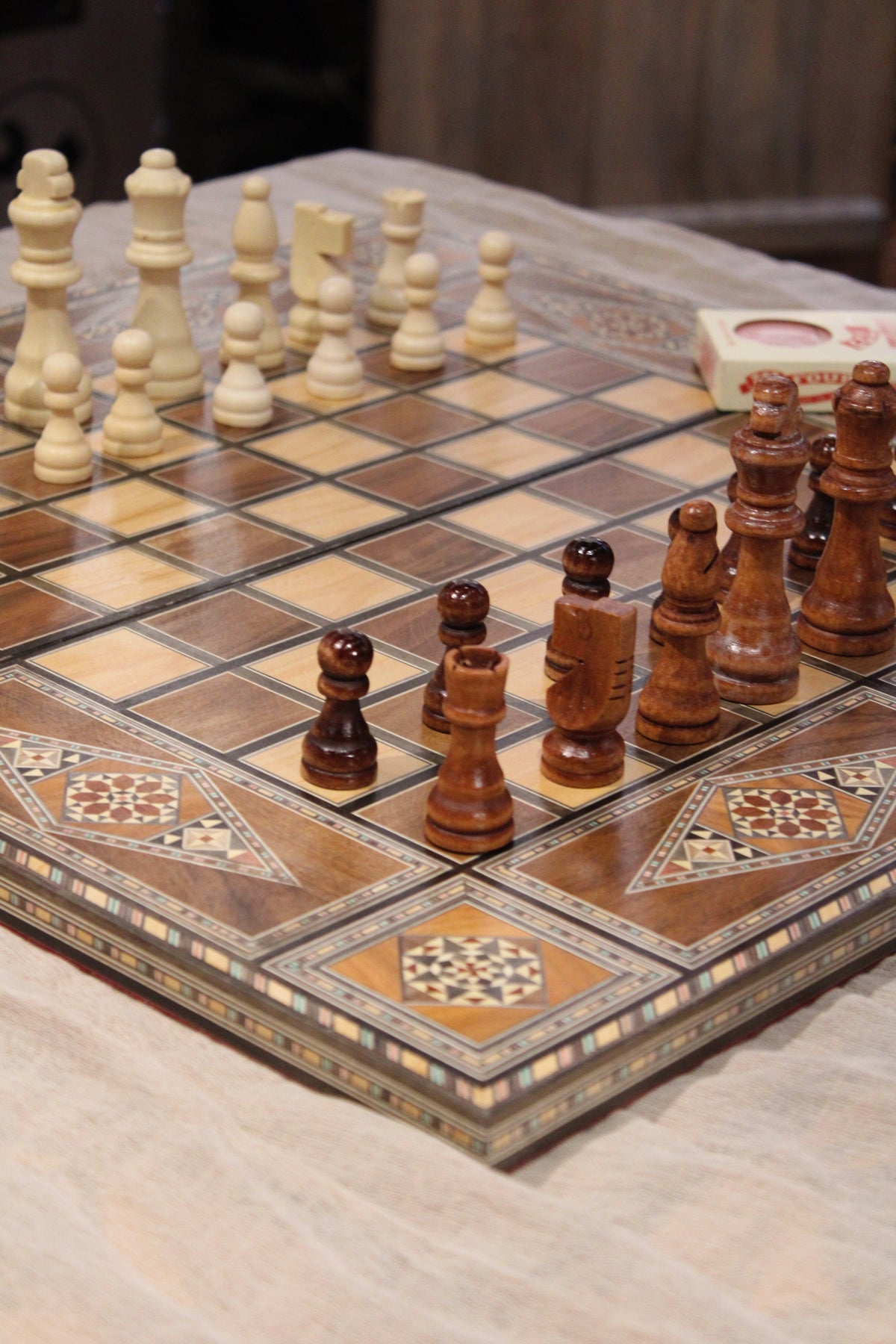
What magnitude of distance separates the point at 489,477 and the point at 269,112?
12.2 feet

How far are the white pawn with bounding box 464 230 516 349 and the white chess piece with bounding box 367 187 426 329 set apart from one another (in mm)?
102

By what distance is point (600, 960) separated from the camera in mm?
1419

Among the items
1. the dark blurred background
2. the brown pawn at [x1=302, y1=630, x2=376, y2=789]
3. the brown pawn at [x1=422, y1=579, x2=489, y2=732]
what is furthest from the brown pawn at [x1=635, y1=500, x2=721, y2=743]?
the dark blurred background

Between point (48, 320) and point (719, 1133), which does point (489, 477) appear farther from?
point (719, 1133)

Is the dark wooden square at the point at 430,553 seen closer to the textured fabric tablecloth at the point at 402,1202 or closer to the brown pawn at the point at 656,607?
the brown pawn at the point at 656,607

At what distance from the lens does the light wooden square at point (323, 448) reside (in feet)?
7.51

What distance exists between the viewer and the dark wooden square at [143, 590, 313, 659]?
186cm

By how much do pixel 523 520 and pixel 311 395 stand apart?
17.2 inches

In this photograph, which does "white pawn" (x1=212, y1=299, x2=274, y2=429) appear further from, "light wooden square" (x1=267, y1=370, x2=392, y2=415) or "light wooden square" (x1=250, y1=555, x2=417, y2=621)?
"light wooden square" (x1=250, y1=555, x2=417, y2=621)

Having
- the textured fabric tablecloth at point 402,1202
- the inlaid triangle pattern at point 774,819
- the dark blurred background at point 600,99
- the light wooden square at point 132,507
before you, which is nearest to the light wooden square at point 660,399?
the light wooden square at point 132,507

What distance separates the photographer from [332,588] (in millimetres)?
1996

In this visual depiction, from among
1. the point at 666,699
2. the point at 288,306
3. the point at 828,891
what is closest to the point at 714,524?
the point at 666,699

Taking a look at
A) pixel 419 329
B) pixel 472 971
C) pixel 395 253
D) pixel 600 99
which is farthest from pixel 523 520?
pixel 600 99

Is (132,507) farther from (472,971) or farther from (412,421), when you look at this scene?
(472,971)
